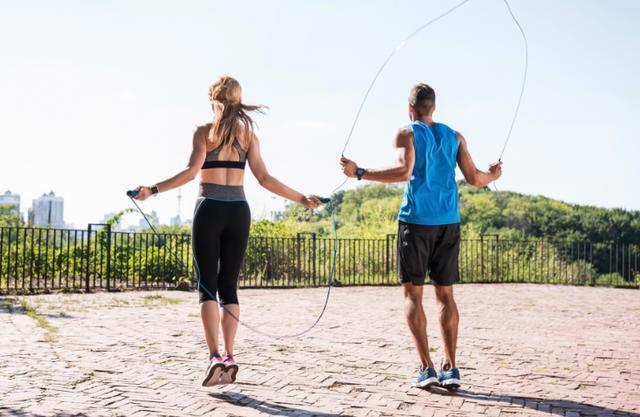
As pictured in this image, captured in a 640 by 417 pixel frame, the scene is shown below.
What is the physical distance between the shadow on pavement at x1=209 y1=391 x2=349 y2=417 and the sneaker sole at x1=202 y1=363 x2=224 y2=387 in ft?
0.38

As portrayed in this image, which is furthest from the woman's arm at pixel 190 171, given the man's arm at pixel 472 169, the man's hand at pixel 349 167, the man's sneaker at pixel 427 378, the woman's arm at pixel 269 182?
the man's sneaker at pixel 427 378

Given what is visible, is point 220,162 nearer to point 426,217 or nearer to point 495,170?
point 426,217

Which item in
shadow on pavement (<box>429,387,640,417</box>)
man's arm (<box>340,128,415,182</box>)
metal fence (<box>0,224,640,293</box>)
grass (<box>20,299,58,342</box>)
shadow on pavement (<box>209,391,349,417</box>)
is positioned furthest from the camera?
metal fence (<box>0,224,640,293</box>)

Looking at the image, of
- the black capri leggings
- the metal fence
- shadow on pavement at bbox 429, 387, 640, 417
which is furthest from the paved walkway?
the metal fence

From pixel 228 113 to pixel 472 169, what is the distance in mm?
1768

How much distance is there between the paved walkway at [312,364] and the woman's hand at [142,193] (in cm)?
125

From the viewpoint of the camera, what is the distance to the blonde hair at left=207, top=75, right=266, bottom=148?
4.06 m

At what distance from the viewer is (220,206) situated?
4016 mm

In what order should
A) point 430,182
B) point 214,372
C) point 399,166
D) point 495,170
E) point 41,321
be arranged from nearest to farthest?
point 214,372
point 399,166
point 430,182
point 495,170
point 41,321

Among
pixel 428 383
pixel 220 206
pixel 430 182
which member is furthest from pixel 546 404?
pixel 220 206

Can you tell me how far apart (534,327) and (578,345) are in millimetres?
1548

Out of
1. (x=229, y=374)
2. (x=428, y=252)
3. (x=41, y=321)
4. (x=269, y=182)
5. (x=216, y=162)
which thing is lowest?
(x=41, y=321)

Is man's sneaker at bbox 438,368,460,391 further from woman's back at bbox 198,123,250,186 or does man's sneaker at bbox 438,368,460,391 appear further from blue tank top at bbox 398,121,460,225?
woman's back at bbox 198,123,250,186

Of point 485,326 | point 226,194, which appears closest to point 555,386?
point 226,194
